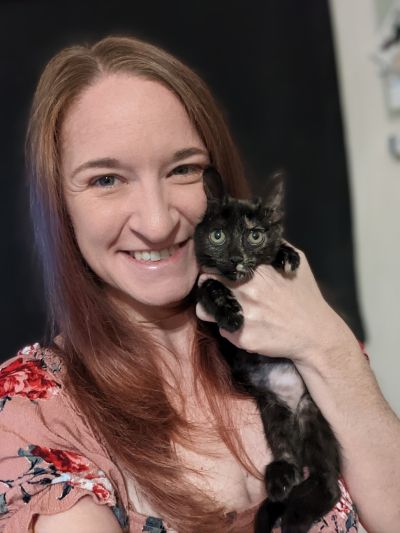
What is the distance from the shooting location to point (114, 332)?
3.92 feet

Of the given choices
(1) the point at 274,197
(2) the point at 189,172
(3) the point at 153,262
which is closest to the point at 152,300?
(3) the point at 153,262

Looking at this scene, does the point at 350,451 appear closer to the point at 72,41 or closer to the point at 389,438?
the point at 389,438

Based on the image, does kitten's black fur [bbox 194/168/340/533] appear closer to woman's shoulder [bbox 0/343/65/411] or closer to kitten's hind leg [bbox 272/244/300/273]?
kitten's hind leg [bbox 272/244/300/273]

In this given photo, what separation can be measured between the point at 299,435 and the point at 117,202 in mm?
683

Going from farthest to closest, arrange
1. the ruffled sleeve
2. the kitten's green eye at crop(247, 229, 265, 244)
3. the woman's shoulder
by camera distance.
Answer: the kitten's green eye at crop(247, 229, 265, 244)
the woman's shoulder
the ruffled sleeve

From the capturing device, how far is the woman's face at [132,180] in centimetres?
106

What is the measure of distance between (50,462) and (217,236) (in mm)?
604

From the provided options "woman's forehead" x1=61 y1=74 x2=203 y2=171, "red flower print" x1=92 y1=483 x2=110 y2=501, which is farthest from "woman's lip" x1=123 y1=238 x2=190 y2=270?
"red flower print" x1=92 y1=483 x2=110 y2=501

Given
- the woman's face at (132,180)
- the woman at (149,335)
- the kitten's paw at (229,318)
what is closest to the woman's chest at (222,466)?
the woman at (149,335)

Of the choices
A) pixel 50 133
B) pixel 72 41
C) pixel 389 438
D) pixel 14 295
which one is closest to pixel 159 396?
pixel 389 438

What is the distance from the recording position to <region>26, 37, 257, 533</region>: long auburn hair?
1030 mm

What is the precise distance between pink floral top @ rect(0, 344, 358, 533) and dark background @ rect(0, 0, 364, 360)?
3.45ft

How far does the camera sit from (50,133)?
1112 mm

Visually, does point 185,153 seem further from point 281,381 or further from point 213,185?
point 281,381
